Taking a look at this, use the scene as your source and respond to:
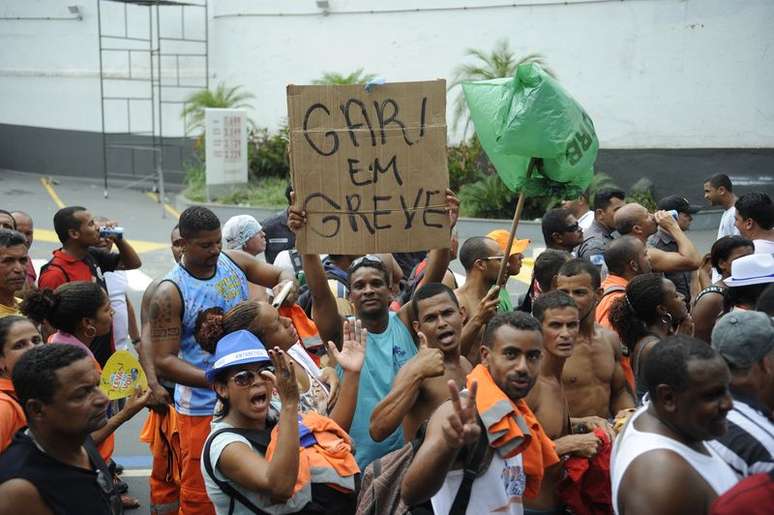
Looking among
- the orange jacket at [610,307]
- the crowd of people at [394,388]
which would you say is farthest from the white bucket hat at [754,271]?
the orange jacket at [610,307]

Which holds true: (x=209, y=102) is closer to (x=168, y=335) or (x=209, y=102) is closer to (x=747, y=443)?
(x=168, y=335)

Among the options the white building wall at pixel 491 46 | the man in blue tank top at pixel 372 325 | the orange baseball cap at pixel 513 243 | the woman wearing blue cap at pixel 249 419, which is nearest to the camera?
the woman wearing blue cap at pixel 249 419

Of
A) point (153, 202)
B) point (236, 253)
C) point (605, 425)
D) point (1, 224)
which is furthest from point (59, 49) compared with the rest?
point (605, 425)

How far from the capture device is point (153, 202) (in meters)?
22.2

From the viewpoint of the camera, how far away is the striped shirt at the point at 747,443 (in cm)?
348

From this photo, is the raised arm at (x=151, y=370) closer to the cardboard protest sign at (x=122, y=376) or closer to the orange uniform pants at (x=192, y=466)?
the orange uniform pants at (x=192, y=466)

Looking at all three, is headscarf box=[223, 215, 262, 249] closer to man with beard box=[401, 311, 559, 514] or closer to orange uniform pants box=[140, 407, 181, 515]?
orange uniform pants box=[140, 407, 181, 515]

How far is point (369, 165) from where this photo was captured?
5.25 meters

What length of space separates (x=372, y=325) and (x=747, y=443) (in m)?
2.35

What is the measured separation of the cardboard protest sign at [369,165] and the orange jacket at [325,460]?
54.0 inches

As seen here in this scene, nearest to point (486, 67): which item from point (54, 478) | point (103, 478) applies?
point (103, 478)

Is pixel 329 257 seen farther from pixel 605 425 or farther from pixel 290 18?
pixel 290 18

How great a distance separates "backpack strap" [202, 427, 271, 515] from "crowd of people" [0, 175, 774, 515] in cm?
1

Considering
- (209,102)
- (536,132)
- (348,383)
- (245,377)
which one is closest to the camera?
(245,377)
